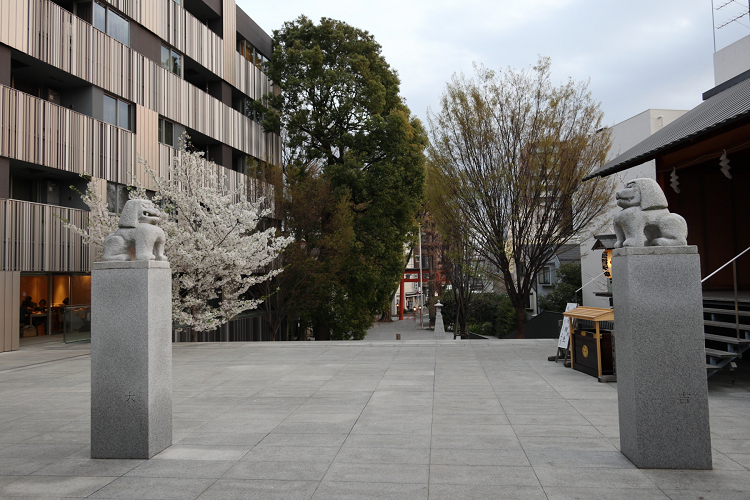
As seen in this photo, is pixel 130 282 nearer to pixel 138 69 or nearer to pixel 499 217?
pixel 499 217

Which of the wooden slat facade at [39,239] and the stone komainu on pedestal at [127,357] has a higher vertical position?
the wooden slat facade at [39,239]

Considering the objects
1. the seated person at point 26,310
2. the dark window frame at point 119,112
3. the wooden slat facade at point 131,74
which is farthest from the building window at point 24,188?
the seated person at point 26,310

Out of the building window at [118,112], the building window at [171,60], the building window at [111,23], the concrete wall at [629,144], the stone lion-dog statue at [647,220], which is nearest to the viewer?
the stone lion-dog statue at [647,220]

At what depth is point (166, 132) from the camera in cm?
2200

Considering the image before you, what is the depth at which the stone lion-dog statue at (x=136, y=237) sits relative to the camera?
18.7 feet

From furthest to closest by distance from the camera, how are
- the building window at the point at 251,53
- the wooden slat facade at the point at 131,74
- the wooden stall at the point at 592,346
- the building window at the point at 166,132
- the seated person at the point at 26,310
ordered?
the building window at the point at 251,53, the building window at the point at 166,132, the seated person at the point at 26,310, the wooden slat facade at the point at 131,74, the wooden stall at the point at 592,346

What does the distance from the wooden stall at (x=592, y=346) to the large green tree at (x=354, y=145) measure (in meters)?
14.4

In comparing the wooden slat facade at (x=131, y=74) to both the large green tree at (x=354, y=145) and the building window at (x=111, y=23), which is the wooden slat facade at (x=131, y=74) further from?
the large green tree at (x=354, y=145)

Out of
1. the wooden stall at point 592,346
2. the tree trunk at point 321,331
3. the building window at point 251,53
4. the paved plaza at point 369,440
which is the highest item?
the building window at point 251,53

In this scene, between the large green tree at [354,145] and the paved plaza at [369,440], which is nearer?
the paved plaza at [369,440]

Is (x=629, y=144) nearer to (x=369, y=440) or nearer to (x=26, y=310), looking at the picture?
(x=369, y=440)

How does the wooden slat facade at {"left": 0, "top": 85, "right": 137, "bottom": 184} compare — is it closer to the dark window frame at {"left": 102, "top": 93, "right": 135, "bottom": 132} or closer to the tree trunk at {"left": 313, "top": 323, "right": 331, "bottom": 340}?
the dark window frame at {"left": 102, "top": 93, "right": 135, "bottom": 132}

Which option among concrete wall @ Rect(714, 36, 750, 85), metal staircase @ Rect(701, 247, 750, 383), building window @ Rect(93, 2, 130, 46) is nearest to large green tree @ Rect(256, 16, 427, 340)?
building window @ Rect(93, 2, 130, 46)

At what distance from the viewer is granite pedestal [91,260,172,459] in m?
5.43
